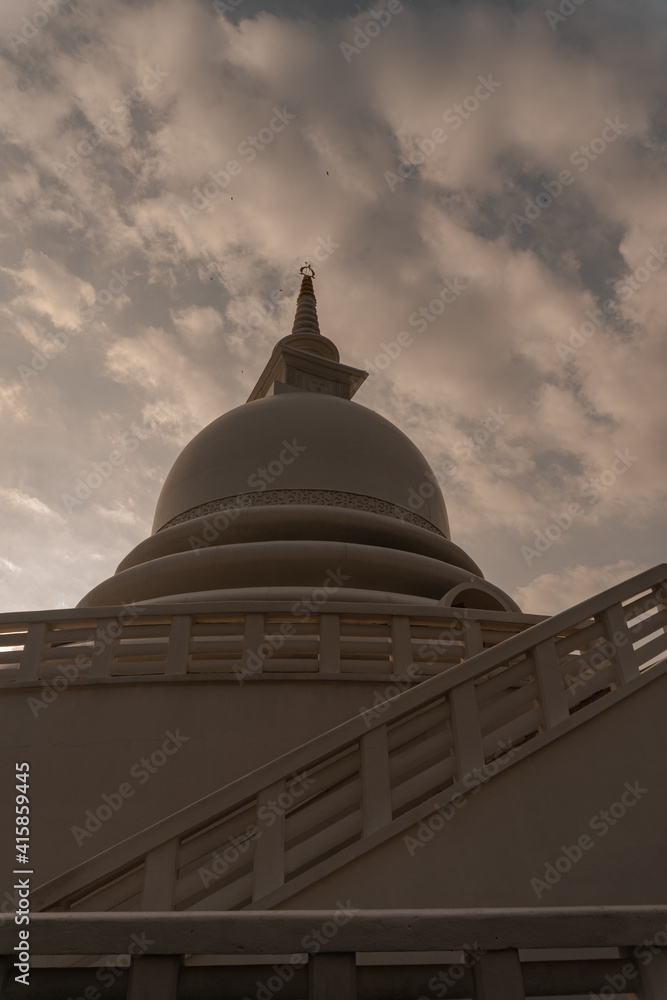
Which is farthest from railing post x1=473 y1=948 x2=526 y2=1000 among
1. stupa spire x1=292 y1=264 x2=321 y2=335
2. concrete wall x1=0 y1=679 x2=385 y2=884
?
stupa spire x1=292 y1=264 x2=321 y2=335

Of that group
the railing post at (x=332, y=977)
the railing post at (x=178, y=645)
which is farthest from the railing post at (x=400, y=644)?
the railing post at (x=332, y=977)

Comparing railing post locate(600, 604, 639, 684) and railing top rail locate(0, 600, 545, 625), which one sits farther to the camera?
railing top rail locate(0, 600, 545, 625)

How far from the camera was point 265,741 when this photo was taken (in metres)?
8.08

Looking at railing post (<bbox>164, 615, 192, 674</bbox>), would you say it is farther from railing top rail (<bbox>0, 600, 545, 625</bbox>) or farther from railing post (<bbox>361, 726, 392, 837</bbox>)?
railing post (<bbox>361, 726, 392, 837</bbox>)

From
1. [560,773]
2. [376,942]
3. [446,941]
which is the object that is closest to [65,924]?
[376,942]

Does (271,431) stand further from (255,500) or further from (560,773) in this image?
(560,773)

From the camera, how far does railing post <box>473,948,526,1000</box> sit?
305cm

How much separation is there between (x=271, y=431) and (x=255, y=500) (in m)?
2.40

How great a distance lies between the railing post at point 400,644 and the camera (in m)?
8.71

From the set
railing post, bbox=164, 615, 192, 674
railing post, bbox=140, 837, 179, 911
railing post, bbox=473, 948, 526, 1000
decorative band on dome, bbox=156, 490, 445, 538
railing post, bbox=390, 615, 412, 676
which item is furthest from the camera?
decorative band on dome, bbox=156, 490, 445, 538

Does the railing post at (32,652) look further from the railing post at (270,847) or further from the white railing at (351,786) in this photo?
the railing post at (270,847)

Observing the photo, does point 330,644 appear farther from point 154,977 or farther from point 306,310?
point 306,310

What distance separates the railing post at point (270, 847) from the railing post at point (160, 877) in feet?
1.72

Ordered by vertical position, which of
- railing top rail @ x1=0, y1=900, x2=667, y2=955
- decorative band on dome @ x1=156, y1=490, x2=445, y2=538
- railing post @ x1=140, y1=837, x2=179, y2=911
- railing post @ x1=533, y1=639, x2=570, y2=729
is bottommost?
railing top rail @ x1=0, y1=900, x2=667, y2=955
